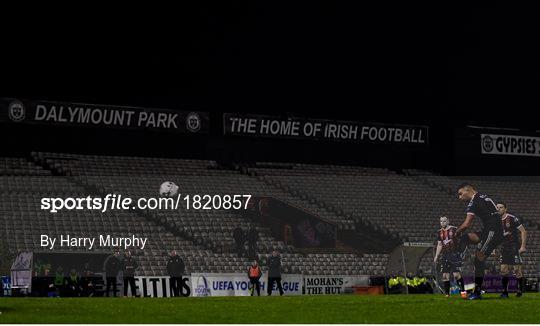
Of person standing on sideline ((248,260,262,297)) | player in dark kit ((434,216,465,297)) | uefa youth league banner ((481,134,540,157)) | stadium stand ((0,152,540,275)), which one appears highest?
uefa youth league banner ((481,134,540,157))

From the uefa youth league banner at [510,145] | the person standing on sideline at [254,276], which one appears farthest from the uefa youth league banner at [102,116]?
the uefa youth league banner at [510,145]

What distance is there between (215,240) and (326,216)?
244 inches

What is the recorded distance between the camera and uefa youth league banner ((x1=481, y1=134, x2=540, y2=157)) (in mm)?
45969

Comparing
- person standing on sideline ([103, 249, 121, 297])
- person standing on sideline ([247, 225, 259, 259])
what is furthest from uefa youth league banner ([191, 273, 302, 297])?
person standing on sideline ([247, 225, 259, 259])

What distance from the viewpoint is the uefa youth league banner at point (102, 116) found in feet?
119

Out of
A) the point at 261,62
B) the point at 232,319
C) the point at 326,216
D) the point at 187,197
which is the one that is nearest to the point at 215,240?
the point at 187,197

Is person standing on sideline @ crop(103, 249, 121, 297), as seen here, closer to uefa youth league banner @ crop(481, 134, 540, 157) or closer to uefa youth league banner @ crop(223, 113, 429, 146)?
uefa youth league banner @ crop(223, 113, 429, 146)

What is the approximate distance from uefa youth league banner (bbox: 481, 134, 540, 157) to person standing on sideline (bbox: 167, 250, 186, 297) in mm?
20684

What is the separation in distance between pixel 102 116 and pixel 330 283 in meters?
11.5

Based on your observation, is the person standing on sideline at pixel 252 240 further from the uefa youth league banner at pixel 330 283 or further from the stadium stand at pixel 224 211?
the uefa youth league banner at pixel 330 283

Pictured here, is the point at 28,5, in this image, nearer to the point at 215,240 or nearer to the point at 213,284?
the point at 215,240

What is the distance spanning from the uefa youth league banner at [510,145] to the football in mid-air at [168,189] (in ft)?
52.3

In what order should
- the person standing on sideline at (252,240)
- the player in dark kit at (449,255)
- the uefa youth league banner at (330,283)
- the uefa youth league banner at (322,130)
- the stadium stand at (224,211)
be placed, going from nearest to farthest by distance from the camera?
the player in dark kit at (449,255)
the uefa youth league banner at (330,283)
the stadium stand at (224,211)
the person standing on sideline at (252,240)
the uefa youth league banner at (322,130)

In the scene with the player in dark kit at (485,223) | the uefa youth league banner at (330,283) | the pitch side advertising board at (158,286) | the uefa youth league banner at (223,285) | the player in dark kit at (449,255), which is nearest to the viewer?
the player in dark kit at (485,223)
